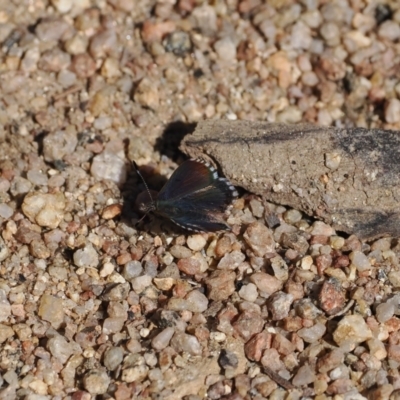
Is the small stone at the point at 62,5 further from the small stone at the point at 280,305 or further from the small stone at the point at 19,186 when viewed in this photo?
the small stone at the point at 280,305

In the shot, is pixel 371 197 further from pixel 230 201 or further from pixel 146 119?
pixel 146 119

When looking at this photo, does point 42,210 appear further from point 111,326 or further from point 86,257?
point 111,326

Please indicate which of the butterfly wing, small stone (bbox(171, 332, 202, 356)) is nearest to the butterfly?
the butterfly wing

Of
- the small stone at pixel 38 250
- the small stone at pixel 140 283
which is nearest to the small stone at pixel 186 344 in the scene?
the small stone at pixel 140 283

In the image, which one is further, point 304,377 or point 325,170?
point 325,170

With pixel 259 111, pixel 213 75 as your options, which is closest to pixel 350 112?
pixel 259 111

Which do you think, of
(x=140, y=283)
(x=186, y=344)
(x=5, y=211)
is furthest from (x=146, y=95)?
(x=186, y=344)

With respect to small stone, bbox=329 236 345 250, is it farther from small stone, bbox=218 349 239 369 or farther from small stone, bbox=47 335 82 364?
small stone, bbox=47 335 82 364
